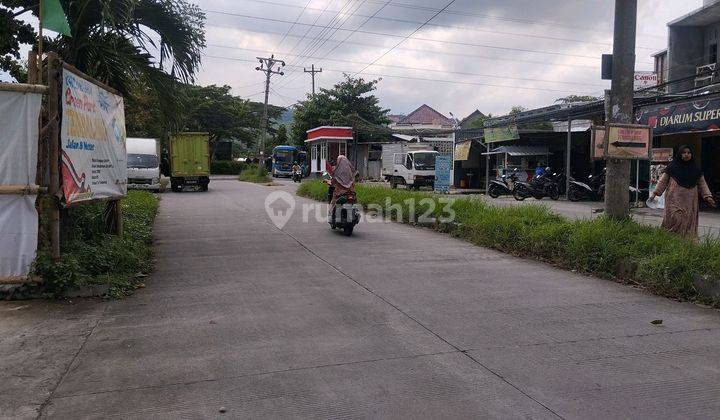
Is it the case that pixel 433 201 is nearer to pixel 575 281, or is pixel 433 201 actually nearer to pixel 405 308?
pixel 575 281

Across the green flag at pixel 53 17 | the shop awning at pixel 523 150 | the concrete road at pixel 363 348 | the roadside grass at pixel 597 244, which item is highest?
the green flag at pixel 53 17

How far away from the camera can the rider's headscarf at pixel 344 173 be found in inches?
458

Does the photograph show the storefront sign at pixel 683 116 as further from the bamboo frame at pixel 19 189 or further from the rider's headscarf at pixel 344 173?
the bamboo frame at pixel 19 189

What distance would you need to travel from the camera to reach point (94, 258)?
680 cm

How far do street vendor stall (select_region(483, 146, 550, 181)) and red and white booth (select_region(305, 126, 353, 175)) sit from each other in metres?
14.1

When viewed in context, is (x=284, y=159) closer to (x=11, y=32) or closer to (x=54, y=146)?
(x=11, y=32)

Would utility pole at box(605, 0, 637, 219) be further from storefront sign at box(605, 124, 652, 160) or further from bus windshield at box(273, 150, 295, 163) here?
bus windshield at box(273, 150, 295, 163)

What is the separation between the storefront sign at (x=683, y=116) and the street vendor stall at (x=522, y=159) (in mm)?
8272

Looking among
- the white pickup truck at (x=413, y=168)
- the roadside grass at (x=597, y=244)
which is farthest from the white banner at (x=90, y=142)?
the white pickup truck at (x=413, y=168)

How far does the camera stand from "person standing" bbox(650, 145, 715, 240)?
317 inches

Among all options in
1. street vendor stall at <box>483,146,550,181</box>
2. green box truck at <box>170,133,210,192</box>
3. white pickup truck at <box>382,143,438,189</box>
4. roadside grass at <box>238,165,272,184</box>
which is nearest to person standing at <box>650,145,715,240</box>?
street vendor stall at <box>483,146,550,181</box>

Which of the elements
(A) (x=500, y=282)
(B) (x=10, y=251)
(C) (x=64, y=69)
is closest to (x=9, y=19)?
(C) (x=64, y=69)

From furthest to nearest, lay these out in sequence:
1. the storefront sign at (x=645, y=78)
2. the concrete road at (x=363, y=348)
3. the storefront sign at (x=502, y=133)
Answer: the storefront sign at (x=645, y=78)
the storefront sign at (x=502, y=133)
the concrete road at (x=363, y=348)

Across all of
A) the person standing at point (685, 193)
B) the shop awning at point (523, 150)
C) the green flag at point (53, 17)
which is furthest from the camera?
the shop awning at point (523, 150)
